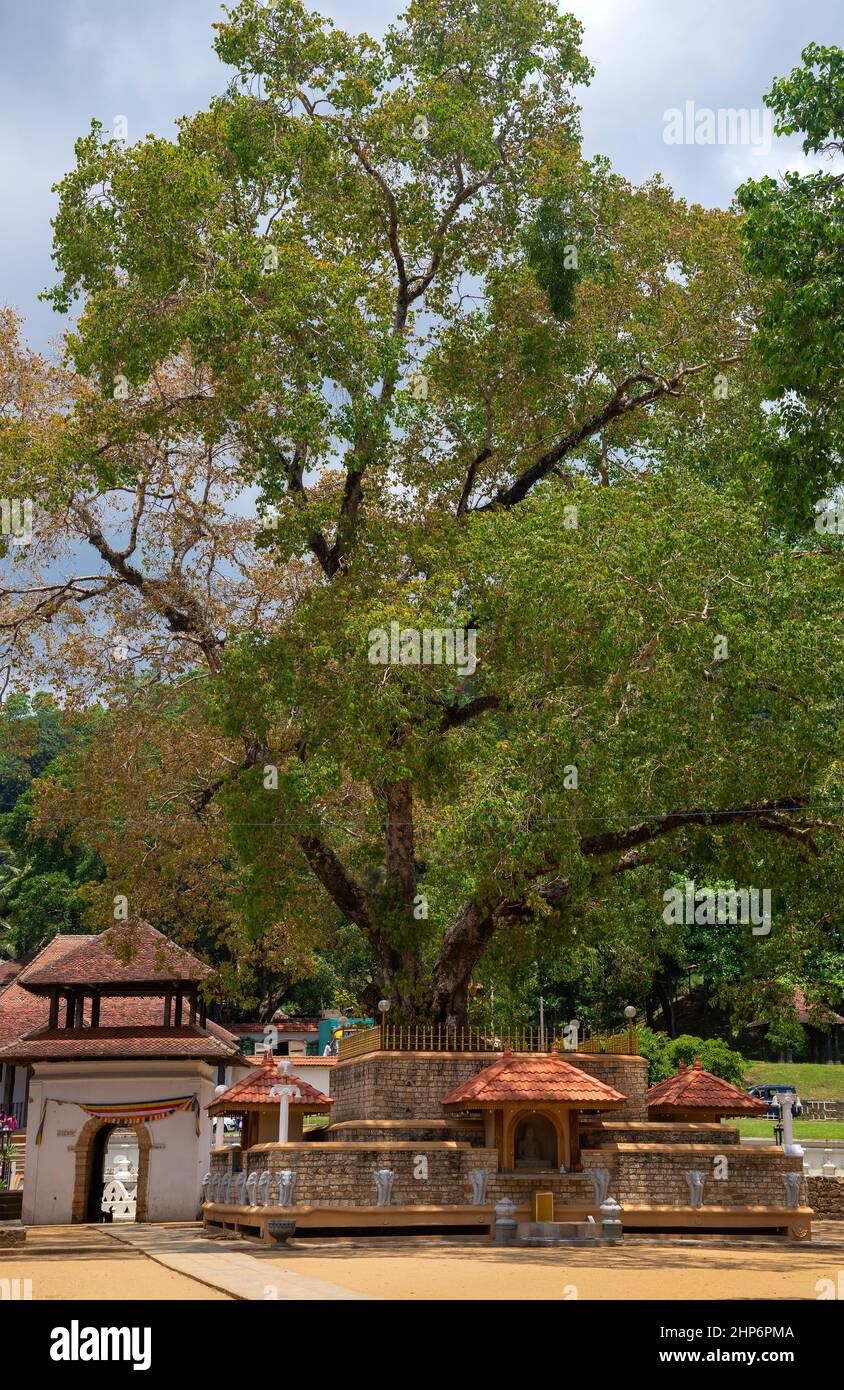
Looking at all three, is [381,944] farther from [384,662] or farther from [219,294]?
[219,294]

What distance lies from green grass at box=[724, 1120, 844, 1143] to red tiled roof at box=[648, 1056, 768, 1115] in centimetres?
1238

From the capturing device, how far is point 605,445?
90.4 feet

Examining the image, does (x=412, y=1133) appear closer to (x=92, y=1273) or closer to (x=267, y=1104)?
(x=267, y=1104)

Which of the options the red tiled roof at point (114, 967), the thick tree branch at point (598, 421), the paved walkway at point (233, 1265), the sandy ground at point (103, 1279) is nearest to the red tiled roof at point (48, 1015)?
the red tiled roof at point (114, 967)

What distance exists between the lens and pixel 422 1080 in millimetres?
23297

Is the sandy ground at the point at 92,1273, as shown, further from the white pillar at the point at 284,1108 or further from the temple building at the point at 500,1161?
the white pillar at the point at 284,1108

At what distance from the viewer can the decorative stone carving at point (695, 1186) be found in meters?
22.5

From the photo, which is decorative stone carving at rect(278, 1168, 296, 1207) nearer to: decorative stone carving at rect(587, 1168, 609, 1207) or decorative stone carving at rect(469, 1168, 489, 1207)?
decorative stone carving at rect(469, 1168, 489, 1207)

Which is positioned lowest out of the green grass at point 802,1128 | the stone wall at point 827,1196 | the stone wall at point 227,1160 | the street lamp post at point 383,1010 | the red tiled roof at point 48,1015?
the green grass at point 802,1128

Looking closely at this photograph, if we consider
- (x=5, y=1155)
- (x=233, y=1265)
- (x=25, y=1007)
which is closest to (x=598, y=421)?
(x=233, y=1265)

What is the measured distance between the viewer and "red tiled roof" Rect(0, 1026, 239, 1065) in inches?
1161

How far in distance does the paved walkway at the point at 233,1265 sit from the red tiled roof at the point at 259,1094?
2.31 meters

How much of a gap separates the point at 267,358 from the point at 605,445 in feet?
26.2

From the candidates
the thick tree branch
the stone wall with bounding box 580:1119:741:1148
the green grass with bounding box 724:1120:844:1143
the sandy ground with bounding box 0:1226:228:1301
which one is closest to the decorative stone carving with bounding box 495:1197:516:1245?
the stone wall with bounding box 580:1119:741:1148
